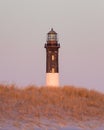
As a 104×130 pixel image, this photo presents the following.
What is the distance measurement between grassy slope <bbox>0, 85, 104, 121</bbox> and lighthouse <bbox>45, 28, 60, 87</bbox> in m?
10.2

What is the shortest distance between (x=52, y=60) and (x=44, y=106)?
1409cm

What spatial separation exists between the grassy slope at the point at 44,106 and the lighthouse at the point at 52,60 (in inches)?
401

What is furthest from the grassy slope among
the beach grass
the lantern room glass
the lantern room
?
the lantern room glass

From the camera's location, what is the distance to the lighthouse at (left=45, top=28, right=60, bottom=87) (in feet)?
87.6

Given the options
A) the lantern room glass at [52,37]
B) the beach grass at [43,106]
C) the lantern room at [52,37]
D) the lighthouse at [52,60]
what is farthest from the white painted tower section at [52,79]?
the beach grass at [43,106]

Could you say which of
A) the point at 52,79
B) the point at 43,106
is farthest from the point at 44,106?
the point at 52,79

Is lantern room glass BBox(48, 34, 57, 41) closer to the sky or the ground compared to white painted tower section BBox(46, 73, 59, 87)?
closer to the sky

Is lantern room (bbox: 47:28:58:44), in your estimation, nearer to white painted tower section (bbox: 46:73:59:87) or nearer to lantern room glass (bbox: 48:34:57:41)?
lantern room glass (bbox: 48:34:57:41)

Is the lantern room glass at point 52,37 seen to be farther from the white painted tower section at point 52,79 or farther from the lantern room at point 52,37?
the white painted tower section at point 52,79

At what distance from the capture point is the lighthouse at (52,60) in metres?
26.7

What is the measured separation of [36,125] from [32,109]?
77.1 inches

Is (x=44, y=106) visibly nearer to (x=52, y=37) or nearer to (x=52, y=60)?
(x=52, y=60)

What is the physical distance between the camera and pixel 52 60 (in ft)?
88.3

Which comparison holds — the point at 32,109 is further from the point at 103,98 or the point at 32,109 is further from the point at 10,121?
the point at 103,98
